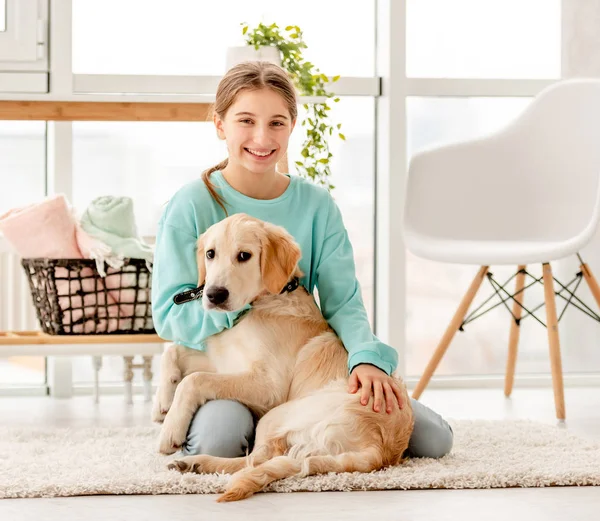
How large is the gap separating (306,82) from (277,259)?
1.63 m

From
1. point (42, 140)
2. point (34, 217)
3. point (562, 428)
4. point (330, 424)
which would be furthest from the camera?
point (42, 140)

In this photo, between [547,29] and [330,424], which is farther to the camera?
[547,29]

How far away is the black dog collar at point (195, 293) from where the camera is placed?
206 cm

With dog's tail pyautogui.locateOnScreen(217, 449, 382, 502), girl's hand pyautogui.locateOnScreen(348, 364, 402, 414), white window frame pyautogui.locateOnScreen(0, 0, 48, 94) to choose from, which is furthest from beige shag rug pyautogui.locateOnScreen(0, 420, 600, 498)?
white window frame pyautogui.locateOnScreen(0, 0, 48, 94)

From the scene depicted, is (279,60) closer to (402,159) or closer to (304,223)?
(402,159)

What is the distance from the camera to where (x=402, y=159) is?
3779 millimetres

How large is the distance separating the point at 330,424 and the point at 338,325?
0.33 meters

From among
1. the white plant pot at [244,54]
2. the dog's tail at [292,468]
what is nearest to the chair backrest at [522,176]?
the white plant pot at [244,54]

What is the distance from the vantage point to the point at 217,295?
6.20 ft

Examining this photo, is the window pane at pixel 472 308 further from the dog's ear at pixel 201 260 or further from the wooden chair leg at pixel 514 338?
the dog's ear at pixel 201 260

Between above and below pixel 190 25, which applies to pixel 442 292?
below

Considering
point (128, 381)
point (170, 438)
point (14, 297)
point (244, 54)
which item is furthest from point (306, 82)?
point (170, 438)

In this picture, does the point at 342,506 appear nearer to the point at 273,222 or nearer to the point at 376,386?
the point at 376,386

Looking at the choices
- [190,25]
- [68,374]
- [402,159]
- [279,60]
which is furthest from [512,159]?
[68,374]
